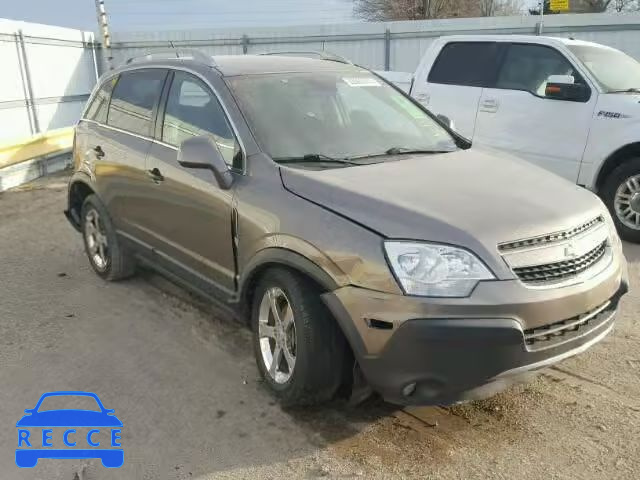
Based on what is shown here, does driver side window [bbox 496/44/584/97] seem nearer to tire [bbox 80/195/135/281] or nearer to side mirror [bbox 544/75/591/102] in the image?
side mirror [bbox 544/75/591/102]

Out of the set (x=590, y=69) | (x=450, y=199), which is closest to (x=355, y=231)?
(x=450, y=199)

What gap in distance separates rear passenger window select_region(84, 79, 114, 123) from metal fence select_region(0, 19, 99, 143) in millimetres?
5976

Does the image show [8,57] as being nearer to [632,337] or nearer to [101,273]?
[101,273]

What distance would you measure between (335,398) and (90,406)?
140cm

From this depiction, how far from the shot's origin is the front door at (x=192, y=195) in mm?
3703

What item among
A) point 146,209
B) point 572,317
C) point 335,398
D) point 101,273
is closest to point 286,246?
point 335,398

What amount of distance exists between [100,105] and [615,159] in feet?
16.6

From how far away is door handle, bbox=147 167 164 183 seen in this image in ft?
13.9

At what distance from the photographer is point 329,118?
12.9 feet

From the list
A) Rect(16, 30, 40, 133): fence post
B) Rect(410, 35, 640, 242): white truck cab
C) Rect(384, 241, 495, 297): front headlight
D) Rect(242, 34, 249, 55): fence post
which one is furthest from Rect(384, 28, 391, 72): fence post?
Rect(384, 241, 495, 297): front headlight

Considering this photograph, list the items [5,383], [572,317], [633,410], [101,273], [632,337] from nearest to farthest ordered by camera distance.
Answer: [572,317]
[633,410]
[5,383]
[632,337]
[101,273]

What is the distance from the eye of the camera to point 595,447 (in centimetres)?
301

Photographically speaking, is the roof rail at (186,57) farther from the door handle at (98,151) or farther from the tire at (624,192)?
the tire at (624,192)

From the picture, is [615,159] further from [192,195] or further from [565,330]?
[192,195]
